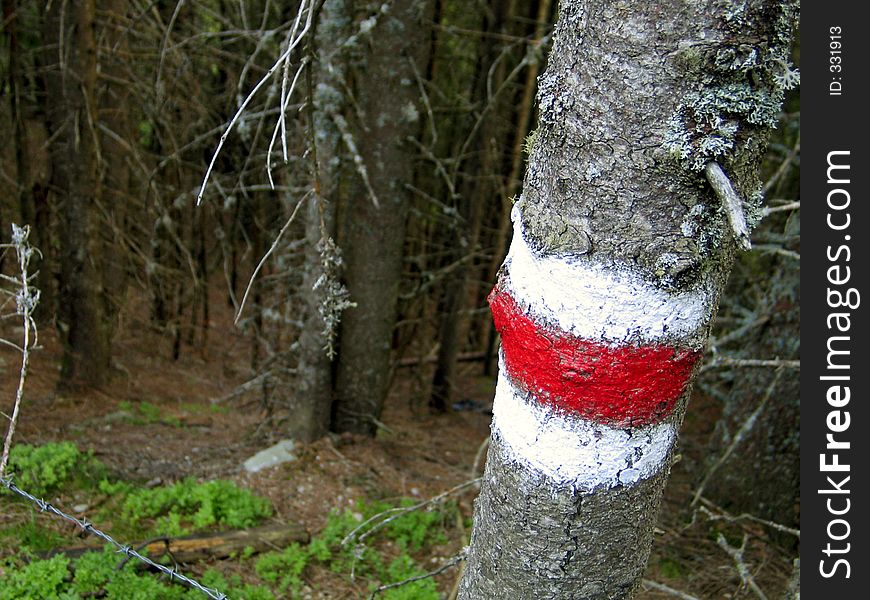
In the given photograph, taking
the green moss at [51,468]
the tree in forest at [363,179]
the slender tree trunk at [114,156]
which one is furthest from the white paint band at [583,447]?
the slender tree trunk at [114,156]

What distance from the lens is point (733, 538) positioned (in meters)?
3.45

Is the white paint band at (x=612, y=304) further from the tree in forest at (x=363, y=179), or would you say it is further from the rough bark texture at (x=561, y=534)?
the tree in forest at (x=363, y=179)

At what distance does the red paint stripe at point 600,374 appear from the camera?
3.24 ft

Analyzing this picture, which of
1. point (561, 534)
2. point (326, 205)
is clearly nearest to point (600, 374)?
point (561, 534)

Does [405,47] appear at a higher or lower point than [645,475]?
higher

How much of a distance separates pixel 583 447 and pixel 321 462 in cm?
346

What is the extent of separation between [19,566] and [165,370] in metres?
5.38

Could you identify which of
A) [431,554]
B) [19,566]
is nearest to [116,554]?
[19,566]

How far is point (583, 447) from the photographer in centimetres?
104

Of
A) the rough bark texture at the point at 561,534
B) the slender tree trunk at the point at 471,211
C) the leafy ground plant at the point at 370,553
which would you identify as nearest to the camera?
the rough bark texture at the point at 561,534

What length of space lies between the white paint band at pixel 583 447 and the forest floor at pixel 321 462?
630mm

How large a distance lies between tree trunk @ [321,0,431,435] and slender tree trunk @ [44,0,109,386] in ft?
7.05

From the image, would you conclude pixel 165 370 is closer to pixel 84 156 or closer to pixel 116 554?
pixel 84 156

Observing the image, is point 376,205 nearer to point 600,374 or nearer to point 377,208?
point 377,208
